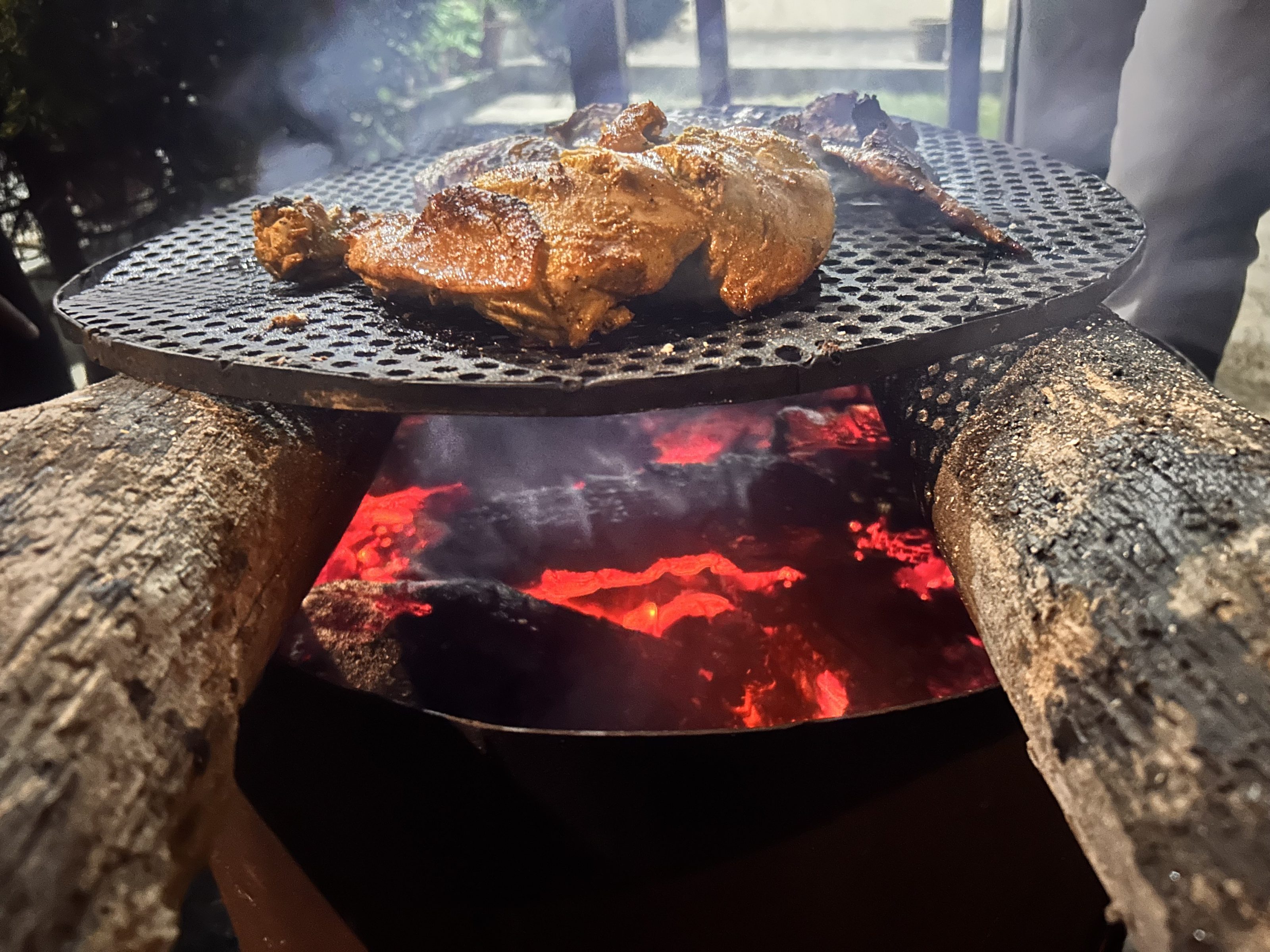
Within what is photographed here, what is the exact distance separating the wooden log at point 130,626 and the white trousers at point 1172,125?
3613 millimetres

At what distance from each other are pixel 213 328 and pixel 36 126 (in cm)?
302

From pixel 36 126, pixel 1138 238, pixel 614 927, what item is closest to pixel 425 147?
pixel 36 126

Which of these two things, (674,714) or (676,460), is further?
(676,460)

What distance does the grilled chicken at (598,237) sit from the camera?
60.4 inches

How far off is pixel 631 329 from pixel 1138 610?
0.95 metres

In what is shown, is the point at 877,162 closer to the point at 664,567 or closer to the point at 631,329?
the point at 631,329

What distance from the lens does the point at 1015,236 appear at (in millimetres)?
1934

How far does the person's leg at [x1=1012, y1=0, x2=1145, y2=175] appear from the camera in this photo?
3.76m

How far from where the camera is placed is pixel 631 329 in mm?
1607

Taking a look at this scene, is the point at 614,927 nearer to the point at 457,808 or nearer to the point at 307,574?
the point at 457,808

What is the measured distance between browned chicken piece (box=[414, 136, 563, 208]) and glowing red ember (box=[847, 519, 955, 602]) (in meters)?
1.23

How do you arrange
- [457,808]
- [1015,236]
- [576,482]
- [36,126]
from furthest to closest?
[36,126] → [576,482] → [1015,236] → [457,808]

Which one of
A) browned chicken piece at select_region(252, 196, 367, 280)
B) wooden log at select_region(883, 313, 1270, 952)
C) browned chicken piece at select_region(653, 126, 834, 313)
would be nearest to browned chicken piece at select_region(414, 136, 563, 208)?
browned chicken piece at select_region(252, 196, 367, 280)

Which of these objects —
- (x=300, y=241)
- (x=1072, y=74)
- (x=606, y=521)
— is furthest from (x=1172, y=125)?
(x=300, y=241)
